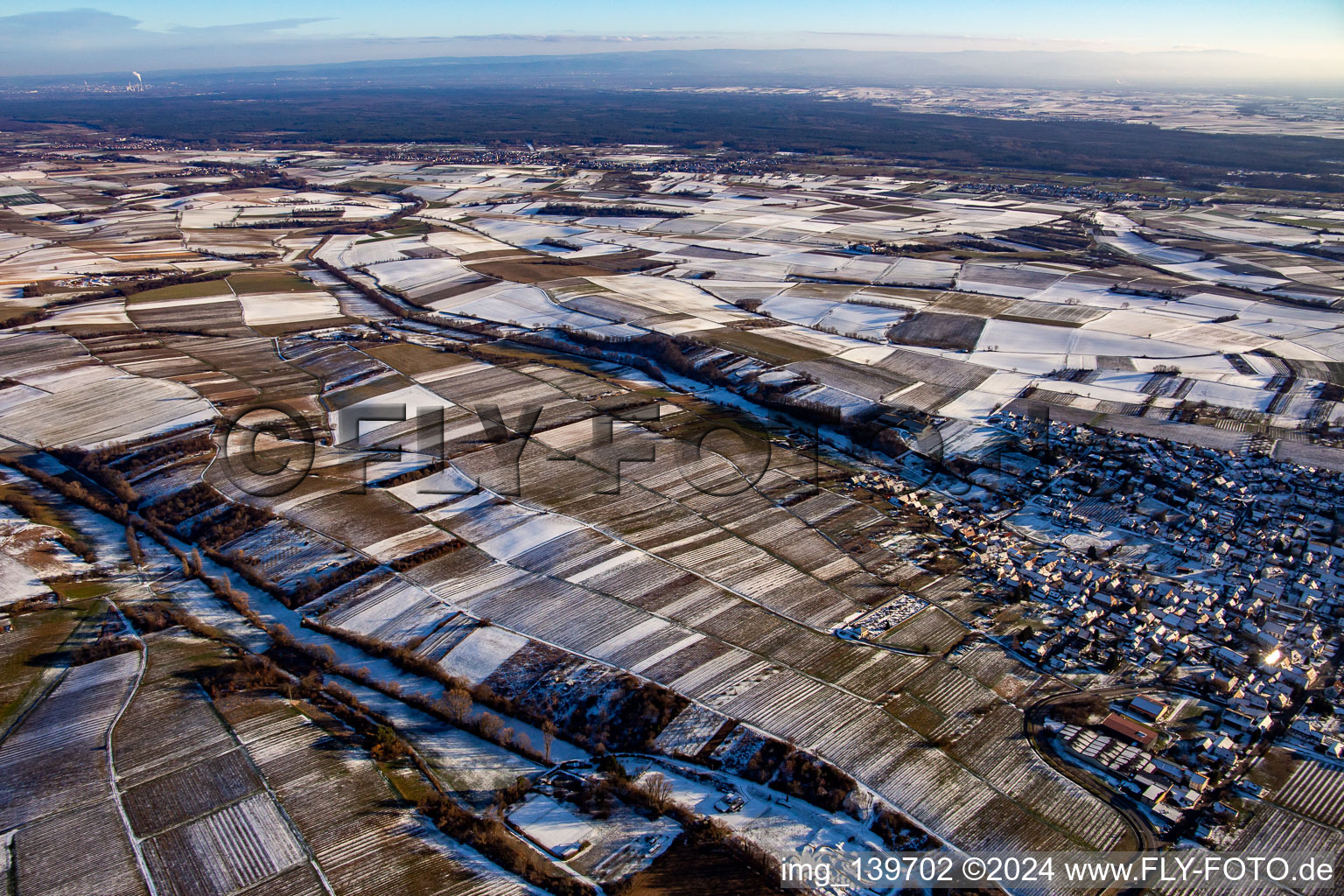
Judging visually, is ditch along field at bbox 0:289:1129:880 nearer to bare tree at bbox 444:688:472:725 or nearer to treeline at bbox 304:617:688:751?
treeline at bbox 304:617:688:751

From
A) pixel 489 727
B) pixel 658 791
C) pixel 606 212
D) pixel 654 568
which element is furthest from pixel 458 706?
pixel 606 212

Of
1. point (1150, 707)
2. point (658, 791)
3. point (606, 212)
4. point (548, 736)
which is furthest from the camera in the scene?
point (606, 212)

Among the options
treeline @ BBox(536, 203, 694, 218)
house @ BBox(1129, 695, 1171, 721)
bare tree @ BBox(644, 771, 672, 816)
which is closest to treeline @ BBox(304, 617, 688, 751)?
bare tree @ BBox(644, 771, 672, 816)

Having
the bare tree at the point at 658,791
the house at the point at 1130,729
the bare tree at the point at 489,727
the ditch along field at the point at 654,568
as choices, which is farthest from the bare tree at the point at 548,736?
the house at the point at 1130,729

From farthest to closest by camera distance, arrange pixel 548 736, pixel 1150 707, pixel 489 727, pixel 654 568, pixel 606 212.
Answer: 1. pixel 606 212
2. pixel 654 568
3. pixel 1150 707
4. pixel 489 727
5. pixel 548 736

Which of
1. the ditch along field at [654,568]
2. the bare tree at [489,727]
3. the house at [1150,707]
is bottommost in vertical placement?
the bare tree at [489,727]

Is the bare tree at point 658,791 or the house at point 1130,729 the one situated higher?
the house at point 1130,729

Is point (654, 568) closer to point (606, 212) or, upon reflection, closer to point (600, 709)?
point (600, 709)

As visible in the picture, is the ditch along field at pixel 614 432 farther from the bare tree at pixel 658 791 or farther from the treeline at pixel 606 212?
the treeline at pixel 606 212

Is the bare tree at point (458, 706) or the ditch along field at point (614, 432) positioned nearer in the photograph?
the ditch along field at point (614, 432)
